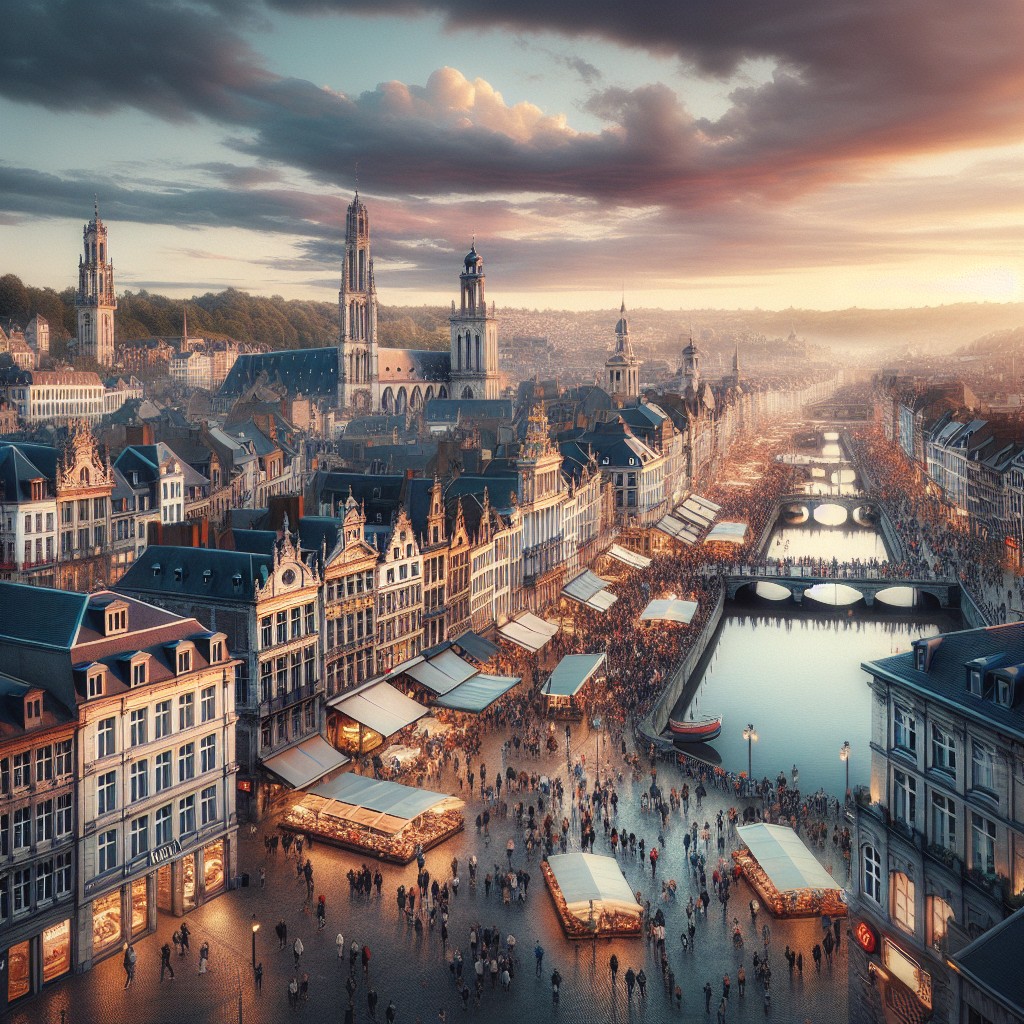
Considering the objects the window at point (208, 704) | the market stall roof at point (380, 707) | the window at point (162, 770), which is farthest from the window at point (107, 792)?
the market stall roof at point (380, 707)

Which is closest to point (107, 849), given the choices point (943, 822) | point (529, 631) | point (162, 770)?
point (162, 770)

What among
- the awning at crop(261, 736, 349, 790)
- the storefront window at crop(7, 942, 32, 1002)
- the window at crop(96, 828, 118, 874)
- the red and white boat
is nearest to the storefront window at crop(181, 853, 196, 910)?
the window at crop(96, 828, 118, 874)

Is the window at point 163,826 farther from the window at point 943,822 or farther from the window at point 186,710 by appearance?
the window at point 943,822

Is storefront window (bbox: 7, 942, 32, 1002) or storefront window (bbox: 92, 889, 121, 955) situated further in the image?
storefront window (bbox: 92, 889, 121, 955)

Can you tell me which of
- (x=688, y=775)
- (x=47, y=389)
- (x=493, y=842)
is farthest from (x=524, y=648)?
(x=47, y=389)

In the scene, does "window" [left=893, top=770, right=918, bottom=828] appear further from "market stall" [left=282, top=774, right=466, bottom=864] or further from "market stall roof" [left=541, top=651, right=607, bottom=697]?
"market stall roof" [left=541, top=651, right=607, bottom=697]
